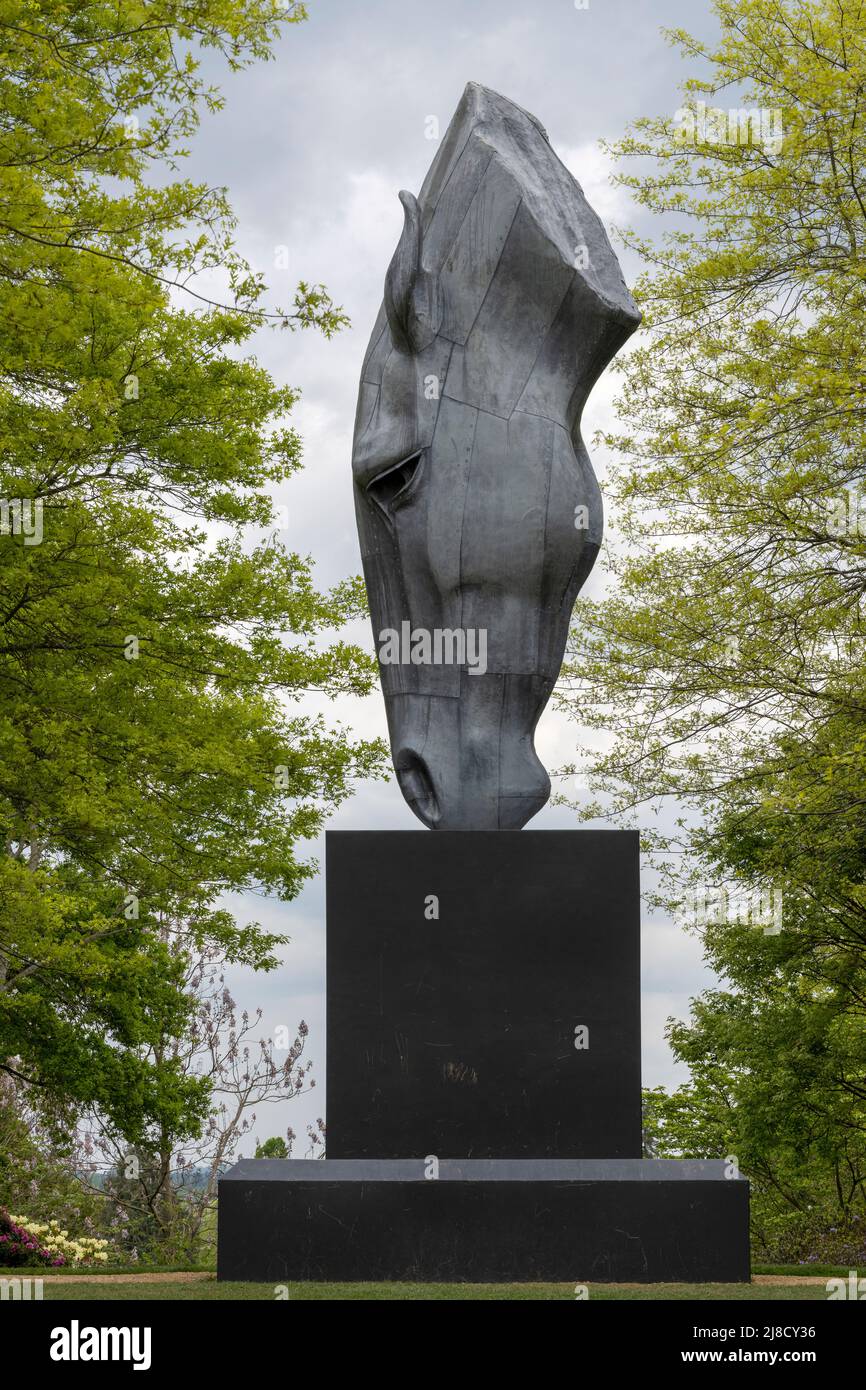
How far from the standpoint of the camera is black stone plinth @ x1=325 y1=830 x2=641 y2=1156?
6.44 metres

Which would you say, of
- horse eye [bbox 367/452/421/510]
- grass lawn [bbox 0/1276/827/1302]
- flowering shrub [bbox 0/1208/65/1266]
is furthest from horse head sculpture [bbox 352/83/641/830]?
flowering shrub [bbox 0/1208/65/1266]

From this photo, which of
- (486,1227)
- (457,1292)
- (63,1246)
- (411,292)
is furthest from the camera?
(63,1246)

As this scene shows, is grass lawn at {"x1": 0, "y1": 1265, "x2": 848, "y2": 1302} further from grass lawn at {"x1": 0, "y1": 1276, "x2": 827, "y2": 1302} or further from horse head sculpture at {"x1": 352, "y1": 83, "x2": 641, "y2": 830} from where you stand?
horse head sculpture at {"x1": 352, "y1": 83, "x2": 641, "y2": 830}

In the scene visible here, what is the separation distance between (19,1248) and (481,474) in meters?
7.31

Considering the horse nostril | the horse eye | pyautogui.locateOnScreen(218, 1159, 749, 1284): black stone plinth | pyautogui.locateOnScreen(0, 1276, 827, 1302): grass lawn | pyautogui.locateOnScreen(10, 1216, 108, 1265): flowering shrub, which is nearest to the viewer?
pyautogui.locateOnScreen(0, 1276, 827, 1302): grass lawn

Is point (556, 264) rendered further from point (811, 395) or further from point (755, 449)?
point (755, 449)

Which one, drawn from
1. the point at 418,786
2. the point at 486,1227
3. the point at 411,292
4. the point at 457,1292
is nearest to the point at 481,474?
the point at 411,292

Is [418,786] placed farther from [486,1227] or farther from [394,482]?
[486,1227]

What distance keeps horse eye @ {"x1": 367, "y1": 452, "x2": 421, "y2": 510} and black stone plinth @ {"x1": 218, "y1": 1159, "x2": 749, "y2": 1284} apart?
3.05 m

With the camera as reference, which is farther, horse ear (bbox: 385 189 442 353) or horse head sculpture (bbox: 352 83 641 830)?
horse ear (bbox: 385 189 442 353)

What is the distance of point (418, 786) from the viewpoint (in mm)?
7227

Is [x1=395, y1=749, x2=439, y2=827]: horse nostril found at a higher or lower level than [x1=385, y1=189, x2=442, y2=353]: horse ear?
lower
